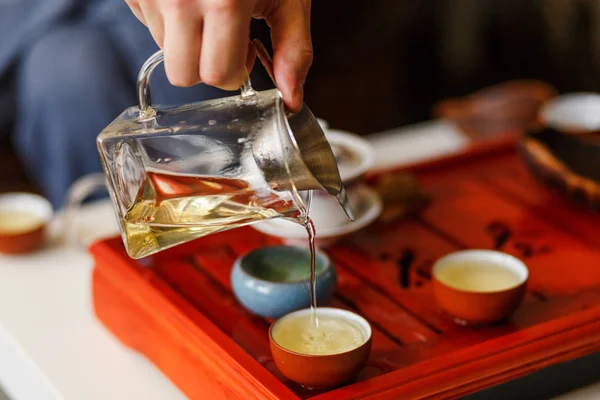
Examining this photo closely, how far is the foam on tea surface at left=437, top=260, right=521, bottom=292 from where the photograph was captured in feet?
3.43

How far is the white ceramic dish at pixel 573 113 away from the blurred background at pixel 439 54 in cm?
106

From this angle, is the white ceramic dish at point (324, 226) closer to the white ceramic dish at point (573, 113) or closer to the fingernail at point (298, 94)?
the fingernail at point (298, 94)

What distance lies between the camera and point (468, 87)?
323cm

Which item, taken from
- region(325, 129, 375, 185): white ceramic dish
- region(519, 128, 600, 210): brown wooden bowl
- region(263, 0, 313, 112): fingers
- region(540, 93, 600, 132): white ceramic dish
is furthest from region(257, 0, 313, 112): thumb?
region(540, 93, 600, 132): white ceramic dish

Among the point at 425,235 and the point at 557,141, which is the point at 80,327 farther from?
the point at 557,141

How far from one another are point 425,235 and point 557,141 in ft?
1.07

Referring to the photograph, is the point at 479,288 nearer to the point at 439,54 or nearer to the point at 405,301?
the point at 405,301

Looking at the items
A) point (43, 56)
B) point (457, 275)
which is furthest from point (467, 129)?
point (43, 56)

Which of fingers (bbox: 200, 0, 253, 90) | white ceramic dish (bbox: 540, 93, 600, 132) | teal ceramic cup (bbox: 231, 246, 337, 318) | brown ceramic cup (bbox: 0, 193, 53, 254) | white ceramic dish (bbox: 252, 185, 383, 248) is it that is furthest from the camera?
white ceramic dish (bbox: 540, 93, 600, 132)

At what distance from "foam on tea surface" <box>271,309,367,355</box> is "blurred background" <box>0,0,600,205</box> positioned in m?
1.70

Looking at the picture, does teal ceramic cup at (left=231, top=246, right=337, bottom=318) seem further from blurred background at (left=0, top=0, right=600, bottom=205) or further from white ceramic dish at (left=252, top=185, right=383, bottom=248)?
blurred background at (left=0, top=0, right=600, bottom=205)

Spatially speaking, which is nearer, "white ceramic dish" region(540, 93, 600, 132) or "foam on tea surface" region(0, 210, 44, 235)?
"foam on tea surface" region(0, 210, 44, 235)

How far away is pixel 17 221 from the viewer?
4.50ft

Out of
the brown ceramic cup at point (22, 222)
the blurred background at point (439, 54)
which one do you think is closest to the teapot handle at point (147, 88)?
the brown ceramic cup at point (22, 222)
